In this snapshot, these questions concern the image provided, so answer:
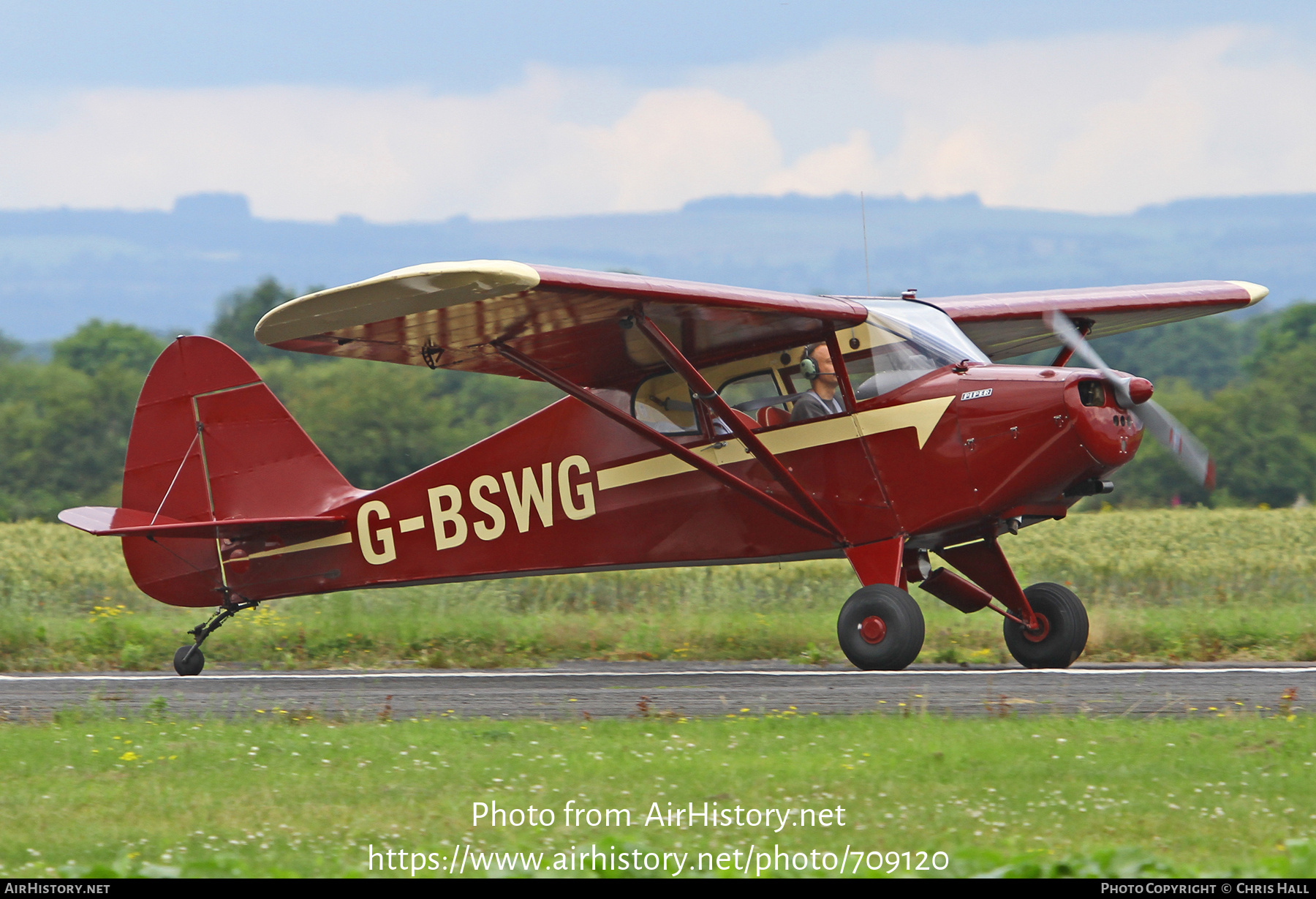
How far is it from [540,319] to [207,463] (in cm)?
470

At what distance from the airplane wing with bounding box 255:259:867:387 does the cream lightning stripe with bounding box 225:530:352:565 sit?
2101mm

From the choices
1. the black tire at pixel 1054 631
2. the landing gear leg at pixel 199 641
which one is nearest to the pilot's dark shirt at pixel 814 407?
the black tire at pixel 1054 631

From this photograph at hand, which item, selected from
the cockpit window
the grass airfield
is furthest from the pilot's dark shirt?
the grass airfield

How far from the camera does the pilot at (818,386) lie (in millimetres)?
11492

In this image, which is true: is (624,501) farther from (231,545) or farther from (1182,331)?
(1182,331)

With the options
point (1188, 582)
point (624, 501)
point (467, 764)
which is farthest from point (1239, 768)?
point (1188, 582)

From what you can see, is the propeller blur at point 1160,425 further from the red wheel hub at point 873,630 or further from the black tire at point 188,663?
the black tire at point 188,663

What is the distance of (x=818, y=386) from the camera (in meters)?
11.6

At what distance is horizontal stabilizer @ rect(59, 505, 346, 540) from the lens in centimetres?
1273

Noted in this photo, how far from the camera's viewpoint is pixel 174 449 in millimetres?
13820

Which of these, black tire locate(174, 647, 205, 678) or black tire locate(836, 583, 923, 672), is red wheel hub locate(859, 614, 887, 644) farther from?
black tire locate(174, 647, 205, 678)

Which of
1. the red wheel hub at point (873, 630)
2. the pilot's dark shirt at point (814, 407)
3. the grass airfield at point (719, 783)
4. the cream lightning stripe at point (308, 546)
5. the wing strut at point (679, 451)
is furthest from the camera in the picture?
the cream lightning stripe at point (308, 546)

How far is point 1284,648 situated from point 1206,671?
1.87 meters

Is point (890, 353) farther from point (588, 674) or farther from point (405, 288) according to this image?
point (405, 288)
